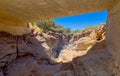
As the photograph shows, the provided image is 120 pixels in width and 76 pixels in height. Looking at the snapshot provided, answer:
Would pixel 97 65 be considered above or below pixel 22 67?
above

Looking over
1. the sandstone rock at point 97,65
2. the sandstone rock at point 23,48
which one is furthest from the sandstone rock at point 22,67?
the sandstone rock at point 97,65

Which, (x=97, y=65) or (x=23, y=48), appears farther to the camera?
(x=23, y=48)

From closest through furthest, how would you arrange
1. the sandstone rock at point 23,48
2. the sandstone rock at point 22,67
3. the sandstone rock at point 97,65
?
1. the sandstone rock at point 97,65
2. the sandstone rock at point 22,67
3. the sandstone rock at point 23,48

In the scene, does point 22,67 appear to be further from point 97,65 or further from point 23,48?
point 97,65

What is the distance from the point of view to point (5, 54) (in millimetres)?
4980

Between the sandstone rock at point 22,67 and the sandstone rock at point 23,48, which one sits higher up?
the sandstone rock at point 23,48

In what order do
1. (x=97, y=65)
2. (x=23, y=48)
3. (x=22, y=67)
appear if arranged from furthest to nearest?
1. (x=23, y=48)
2. (x=22, y=67)
3. (x=97, y=65)

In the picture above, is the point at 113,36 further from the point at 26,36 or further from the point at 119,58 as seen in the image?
the point at 26,36

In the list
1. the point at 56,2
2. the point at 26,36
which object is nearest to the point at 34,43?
the point at 26,36

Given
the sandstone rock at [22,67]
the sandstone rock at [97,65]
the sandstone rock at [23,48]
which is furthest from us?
the sandstone rock at [23,48]

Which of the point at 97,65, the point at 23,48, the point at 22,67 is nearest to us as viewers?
the point at 97,65

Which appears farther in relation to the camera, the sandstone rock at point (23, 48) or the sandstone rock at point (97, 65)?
the sandstone rock at point (23, 48)

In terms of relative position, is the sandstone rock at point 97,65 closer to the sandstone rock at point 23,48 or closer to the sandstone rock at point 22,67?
the sandstone rock at point 22,67

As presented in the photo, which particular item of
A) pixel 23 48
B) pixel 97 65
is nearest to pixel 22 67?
pixel 23 48
